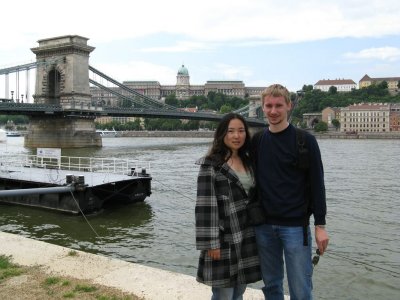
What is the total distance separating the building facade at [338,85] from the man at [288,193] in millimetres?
181711

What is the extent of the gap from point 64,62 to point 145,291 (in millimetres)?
58660

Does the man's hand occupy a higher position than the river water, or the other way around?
the man's hand

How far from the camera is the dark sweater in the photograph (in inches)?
129

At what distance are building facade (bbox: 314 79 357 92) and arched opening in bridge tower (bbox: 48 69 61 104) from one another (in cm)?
13071

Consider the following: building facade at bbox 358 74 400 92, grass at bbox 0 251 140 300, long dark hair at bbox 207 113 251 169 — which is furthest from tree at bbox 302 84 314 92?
long dark hair at bbox 207 113 251 169

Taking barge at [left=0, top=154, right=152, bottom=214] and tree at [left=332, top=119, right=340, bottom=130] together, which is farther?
tree at [left=332, top=119, right=340, bottom=130]

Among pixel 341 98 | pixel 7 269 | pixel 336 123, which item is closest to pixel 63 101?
pixel 7 269

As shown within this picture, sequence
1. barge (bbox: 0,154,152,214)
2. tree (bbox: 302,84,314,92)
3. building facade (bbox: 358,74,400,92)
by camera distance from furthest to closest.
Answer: building facade (bbox: 358,74,400,92) < tree (bbox: 302,84,314,92) < barge (bbox: 0,154,152,214)

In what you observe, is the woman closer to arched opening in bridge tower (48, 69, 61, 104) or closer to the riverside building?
arched opening in bridge tower (48, 69, 61, 104)

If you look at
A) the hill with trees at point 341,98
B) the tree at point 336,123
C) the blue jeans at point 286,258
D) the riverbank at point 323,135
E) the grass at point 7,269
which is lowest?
the grass at point 7,269

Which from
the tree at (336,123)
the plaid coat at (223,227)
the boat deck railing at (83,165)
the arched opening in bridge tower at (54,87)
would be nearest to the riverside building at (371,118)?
the tree at (336,123)

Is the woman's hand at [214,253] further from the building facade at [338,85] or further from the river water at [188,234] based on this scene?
the building facade at [338,85]

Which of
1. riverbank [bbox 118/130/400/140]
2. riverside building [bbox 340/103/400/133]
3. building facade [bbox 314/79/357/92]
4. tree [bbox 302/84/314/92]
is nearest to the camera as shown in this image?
riverbank [bbox 118/130/400/140]

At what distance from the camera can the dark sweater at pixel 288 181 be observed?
3287 millimetres
